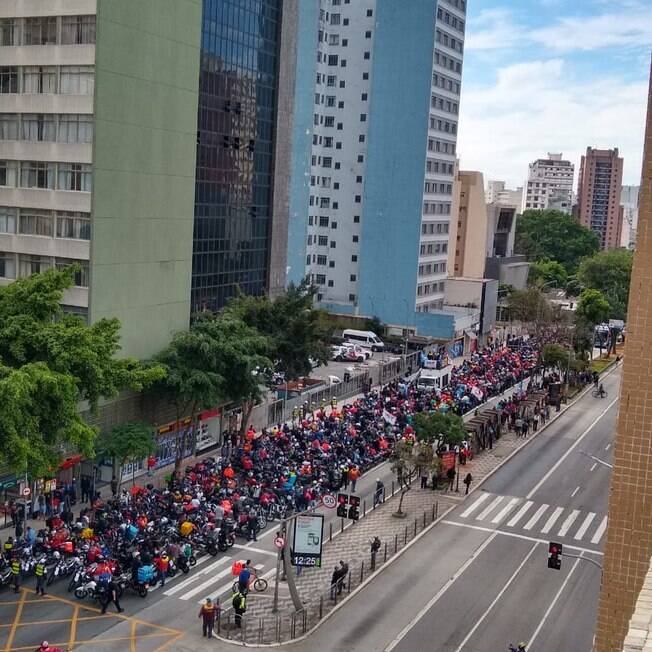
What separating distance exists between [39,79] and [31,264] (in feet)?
28.9

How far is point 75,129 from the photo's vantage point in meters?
43.4

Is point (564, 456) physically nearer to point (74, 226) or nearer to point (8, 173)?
point (74, 226)

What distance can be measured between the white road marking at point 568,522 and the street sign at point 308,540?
50.1 ft

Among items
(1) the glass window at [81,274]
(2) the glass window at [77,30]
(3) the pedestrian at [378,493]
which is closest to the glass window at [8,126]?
(2) the glass window at [77,30]

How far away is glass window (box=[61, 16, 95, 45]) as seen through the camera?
4256cm

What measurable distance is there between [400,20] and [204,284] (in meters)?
42.0

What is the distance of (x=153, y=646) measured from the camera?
97.9 feet

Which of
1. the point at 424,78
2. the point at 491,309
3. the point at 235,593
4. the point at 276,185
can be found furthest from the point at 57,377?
the point at 491,309

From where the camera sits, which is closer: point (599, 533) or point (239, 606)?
point (239, 606)

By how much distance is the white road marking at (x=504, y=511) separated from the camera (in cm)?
4522

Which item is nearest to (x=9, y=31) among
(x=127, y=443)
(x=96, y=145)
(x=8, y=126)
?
(x=8, y=126)

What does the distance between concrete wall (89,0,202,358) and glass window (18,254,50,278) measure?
3202 millimetres

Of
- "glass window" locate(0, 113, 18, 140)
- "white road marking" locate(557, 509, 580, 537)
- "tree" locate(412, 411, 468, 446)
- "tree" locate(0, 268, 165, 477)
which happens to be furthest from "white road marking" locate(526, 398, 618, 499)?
"glass window" locate(0, 113, 18, 140)

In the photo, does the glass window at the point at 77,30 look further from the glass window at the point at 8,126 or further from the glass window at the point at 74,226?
the glass window at the point at 74,226
